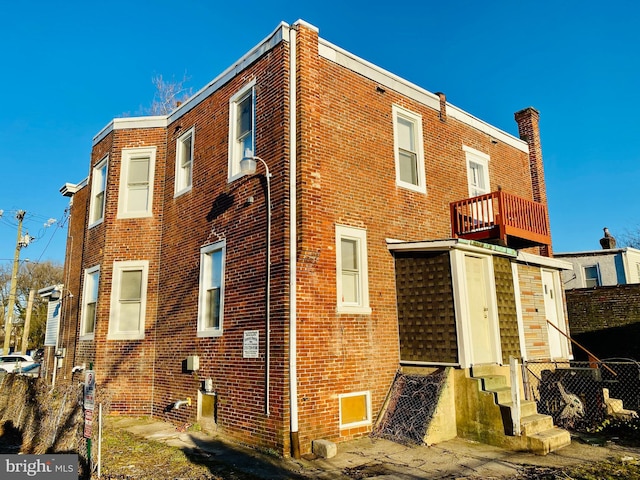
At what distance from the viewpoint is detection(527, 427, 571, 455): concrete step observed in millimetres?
→ 7859

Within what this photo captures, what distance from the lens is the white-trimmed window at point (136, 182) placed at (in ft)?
43.8

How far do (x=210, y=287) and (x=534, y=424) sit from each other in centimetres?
724

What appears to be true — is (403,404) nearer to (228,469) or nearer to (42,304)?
(228,469)

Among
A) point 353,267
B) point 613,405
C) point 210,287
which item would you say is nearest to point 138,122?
point 210,287

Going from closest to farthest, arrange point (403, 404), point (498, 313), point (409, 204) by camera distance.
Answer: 1. point (403, 404)
2. point (498, 313)
3. point (409, 204)

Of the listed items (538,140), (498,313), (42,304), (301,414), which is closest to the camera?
(301,414)

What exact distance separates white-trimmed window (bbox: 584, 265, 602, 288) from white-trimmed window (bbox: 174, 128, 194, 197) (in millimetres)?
20011

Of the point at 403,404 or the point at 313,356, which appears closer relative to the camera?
the point at 313,356

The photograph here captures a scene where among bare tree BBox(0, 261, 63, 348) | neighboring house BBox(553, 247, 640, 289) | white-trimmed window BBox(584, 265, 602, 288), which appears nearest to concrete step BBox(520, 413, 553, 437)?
neighboring house BBox(553, 247, 640, 289)

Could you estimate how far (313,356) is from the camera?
344 inches

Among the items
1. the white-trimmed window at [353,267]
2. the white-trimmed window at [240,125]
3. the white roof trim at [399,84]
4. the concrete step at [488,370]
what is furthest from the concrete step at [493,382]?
the white roof trim at [399,84]

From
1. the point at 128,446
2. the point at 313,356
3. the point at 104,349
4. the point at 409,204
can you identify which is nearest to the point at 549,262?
the point at 409,204

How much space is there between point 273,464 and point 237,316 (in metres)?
3.15

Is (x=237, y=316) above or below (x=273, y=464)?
above
